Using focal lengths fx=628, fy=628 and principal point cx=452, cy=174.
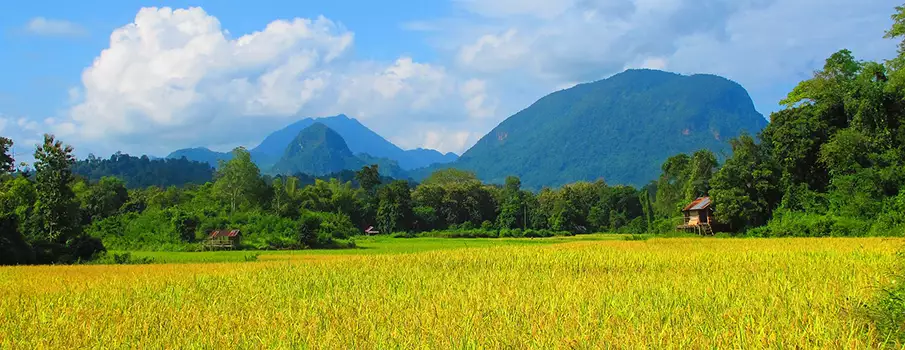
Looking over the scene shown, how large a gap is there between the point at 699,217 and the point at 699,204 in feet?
3.66

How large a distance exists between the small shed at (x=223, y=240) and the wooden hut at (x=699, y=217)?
3545 cm

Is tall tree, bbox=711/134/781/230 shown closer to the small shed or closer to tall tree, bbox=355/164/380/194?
the small shed

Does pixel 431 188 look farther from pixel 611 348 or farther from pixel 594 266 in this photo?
pixel 611 348

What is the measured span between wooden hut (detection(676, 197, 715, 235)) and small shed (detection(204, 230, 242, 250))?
35.4 meters

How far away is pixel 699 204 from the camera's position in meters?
52.7

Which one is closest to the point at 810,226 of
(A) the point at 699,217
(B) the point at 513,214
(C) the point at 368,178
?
(A) the point at 699,217

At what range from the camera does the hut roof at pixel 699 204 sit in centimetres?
5165

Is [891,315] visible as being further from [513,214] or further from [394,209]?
[513,214]

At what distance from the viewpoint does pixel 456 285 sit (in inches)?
406

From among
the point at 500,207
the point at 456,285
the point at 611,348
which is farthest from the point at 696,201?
the point at 611,348

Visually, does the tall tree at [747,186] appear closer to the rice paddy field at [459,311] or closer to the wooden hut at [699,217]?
the wooden hut at [699,217]

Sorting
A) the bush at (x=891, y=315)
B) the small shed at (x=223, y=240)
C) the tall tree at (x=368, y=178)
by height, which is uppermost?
the tall tree at (x=368, y=178)

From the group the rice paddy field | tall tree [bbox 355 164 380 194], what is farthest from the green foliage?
the rice paddy field

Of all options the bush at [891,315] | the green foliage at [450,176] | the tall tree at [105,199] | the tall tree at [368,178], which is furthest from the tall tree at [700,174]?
the green foliage at [450,176]
